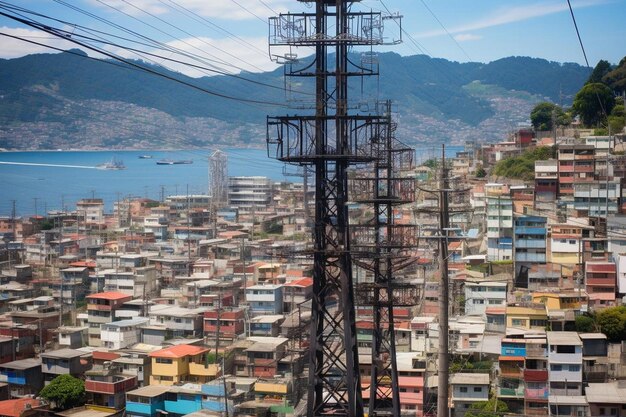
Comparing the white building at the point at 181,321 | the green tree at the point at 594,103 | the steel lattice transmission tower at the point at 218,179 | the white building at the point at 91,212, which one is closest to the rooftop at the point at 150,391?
the white building at the point at 181,321

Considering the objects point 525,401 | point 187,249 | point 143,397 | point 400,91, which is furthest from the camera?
point 400,91

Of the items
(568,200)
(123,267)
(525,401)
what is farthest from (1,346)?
(568,200)

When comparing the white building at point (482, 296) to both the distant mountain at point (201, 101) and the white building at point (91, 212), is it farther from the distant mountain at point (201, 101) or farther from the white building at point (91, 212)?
the distant mountain at point (201, 101)

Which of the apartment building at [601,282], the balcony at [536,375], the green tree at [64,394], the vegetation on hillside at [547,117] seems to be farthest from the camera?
the vegetation on hillside at [547,117]

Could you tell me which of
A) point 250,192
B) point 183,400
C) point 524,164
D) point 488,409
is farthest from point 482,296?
point 250,192

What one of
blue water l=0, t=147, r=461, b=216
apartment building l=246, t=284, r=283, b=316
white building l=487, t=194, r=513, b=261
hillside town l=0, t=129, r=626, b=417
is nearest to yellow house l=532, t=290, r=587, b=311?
hillside town l=0, t=129, r=626, b=417

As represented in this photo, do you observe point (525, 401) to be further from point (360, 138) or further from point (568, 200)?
point (568, 200)

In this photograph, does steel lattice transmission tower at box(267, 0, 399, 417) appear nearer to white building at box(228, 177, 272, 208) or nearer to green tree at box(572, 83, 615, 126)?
green tree at box(572, 83, 615, 126)
